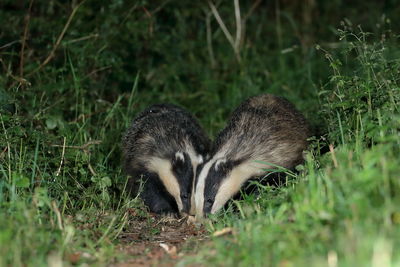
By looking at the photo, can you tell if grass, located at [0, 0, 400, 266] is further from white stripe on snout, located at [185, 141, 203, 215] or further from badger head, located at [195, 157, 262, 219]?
white stripe on snout, located at [185, 141, 203, 215]

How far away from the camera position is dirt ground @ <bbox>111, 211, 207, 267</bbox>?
4.56 metres

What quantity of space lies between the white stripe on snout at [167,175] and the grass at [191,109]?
1.27 feet

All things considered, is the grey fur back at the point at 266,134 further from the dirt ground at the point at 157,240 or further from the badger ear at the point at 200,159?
the dirt ground at the point at 157,240

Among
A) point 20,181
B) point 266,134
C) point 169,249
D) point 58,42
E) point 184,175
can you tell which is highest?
point 58,42

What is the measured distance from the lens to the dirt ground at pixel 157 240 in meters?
4.56

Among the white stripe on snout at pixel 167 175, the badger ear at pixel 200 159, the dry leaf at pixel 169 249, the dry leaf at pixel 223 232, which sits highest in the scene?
the dry leaf at pixel 223 232

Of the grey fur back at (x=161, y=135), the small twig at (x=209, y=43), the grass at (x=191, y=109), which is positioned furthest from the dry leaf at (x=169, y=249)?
the small twig at (x=209, y=43)

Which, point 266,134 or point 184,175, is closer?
point 184,175

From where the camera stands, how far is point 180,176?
260 inches

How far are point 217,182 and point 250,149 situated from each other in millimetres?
521

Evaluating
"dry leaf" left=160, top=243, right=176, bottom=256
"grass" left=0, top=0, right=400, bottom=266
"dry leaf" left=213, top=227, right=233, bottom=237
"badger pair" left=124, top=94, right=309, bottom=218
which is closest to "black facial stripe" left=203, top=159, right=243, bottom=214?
"badger pair" left=124, top=94, right=309, bottom=218

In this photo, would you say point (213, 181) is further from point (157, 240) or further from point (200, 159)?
point (157, 240)

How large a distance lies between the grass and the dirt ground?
0.33ft

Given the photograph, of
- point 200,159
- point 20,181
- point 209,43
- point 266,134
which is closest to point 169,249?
point 20,181
